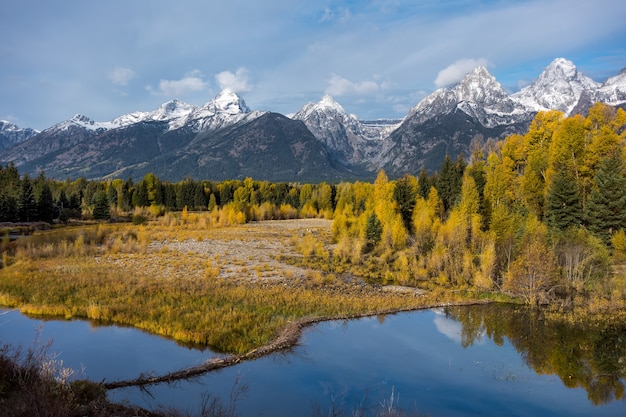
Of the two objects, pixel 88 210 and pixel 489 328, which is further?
pixel 88 210

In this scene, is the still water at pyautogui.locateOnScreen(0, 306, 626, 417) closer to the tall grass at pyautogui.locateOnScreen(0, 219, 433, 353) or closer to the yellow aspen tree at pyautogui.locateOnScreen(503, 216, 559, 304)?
the tall grass at pyautogui.locateOnScreen(0, 219, 433, 353)

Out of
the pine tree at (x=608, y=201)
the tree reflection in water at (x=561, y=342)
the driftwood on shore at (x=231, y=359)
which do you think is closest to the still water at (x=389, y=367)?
the tree reflection in water at (x=561, y=342)

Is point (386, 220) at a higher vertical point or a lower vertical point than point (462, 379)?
higher

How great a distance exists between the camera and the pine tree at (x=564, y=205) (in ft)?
139

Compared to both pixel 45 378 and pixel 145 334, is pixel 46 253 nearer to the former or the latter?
pixel 145 334

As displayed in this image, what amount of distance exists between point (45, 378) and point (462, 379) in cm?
1589

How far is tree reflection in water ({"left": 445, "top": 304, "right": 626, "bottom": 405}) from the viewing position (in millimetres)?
19250

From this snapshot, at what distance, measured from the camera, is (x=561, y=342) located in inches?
934

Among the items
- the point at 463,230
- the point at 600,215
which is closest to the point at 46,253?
the point at 463,230

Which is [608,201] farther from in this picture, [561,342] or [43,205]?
[43,205]

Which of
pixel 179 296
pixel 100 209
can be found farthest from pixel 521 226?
pixel 100 209

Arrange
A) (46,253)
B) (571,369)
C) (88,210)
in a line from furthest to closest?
(88,210) < (46,253) < (571,369)

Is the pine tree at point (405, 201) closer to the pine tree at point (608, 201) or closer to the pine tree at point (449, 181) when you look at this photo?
the pine tree at point (449, 181)

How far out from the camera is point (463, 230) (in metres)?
40.6
